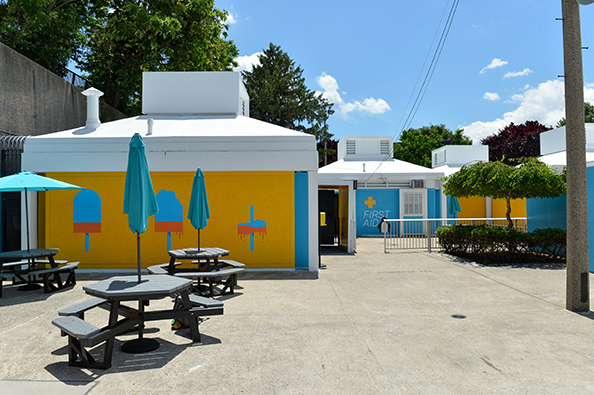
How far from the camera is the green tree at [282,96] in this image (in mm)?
34812

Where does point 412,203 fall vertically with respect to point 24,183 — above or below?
below

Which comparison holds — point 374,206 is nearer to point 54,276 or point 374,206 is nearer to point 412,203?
point 412,203

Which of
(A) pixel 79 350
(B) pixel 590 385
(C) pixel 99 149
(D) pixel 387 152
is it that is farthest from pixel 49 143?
(D) pixel 387 152

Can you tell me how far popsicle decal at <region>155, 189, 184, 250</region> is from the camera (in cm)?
960

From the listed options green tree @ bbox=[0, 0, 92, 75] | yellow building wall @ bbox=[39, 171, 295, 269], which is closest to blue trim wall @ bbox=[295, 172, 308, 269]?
yellow building wall @ bbox=[39, 171, 295, 269]

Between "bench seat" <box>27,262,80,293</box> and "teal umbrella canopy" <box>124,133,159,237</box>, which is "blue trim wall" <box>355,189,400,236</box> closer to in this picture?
"bench seat" <box>27,262,80,293</box>

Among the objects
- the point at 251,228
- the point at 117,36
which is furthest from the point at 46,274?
the point at 117,36

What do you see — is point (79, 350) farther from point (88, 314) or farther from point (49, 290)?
point (49, 290)

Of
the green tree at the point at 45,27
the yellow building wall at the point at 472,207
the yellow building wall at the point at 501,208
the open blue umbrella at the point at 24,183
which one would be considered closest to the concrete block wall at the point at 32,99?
the green tree at the point at 45,27

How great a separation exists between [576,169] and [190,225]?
7.84m

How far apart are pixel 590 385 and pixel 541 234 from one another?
7975 millimetres

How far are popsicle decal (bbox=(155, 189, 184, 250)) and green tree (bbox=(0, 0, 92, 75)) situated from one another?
36.9ft

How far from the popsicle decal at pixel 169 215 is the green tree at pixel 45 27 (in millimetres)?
11262

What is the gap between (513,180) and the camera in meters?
10.5
